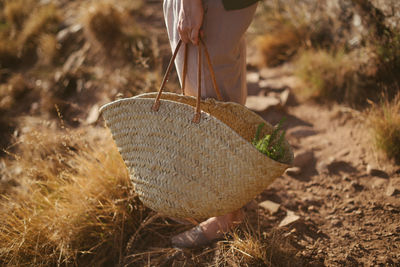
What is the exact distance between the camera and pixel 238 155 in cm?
117

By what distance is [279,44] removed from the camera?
3.30 meters

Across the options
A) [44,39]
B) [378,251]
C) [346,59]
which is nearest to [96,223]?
[378,251]

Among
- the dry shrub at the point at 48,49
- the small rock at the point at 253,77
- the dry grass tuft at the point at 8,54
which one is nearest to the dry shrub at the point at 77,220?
the small rock at the point at 253,77

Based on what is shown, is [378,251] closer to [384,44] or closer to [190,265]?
[190,265]

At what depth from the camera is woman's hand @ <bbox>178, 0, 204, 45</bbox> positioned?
1.25 metres

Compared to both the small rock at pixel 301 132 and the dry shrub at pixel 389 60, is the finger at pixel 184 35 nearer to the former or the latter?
the small rock at pixel 301 132

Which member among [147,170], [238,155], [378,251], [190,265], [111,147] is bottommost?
[190,265]

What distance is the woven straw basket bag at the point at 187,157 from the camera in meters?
1.18

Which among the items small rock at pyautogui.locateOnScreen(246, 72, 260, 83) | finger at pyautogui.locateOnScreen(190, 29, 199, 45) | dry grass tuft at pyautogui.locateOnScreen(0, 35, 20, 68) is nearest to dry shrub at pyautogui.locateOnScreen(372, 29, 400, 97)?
small rock at pyautogui.locateOnScreen(246, 72, 260, 83)

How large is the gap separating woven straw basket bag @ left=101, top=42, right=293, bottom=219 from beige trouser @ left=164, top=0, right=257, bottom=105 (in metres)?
0.08

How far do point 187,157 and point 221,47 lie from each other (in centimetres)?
52

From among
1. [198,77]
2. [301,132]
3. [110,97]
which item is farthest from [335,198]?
[110,97]

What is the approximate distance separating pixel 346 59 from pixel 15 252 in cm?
279

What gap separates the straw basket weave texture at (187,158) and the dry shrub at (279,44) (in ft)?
6.96
